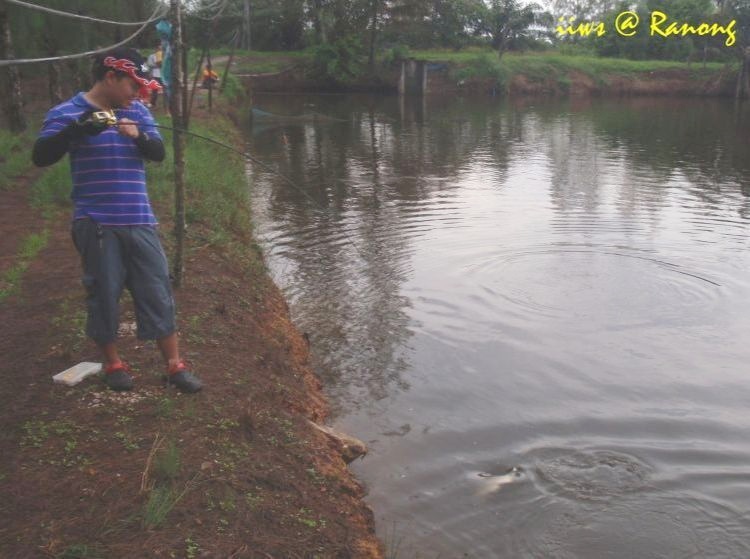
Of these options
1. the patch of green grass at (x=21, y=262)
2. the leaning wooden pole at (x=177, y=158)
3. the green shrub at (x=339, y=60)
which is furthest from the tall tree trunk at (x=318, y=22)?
the leaning wooden pole at (x=177, y=158)

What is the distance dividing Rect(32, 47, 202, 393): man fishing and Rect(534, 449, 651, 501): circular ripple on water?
2702 mm

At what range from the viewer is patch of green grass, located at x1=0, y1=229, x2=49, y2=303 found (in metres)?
5.77

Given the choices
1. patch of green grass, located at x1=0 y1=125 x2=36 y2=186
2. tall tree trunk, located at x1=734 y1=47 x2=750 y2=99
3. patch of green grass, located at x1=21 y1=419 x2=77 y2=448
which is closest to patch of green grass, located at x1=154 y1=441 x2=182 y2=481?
patch of green grass, located at x1=21 y1=419 x2=77 y2=448

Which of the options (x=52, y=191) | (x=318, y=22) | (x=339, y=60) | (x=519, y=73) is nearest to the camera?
(x=52, y=191)

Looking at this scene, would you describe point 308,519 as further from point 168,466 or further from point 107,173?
point 107,173

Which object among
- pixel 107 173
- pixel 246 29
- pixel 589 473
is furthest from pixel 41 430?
pixel 246 29

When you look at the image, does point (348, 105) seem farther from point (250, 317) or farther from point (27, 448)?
point (27, 448)

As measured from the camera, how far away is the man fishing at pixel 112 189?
3.66 metres

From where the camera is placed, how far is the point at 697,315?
26.1ft

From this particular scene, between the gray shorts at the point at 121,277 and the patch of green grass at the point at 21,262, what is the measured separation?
83.7 inches

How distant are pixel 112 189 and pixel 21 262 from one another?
316 centimetres

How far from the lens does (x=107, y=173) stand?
150 inches

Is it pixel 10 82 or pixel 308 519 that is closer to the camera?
pixel 308 519

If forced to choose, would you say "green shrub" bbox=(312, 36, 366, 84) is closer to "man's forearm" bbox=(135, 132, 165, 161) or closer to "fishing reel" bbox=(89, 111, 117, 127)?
"man's forearm" bbox=(135, 132, 165, 161)
